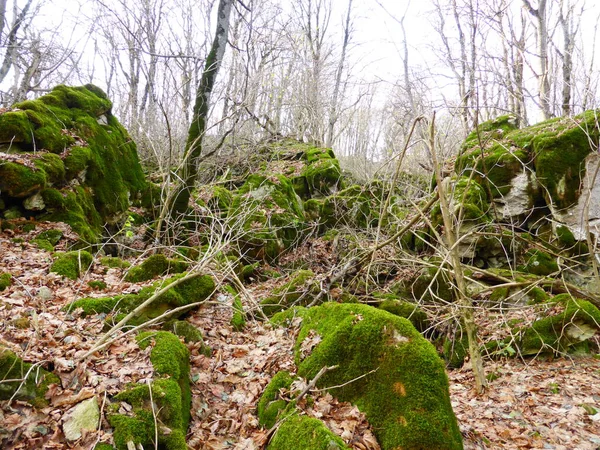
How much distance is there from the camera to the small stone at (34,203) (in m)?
6.66

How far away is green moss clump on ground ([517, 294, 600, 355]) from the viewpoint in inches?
196

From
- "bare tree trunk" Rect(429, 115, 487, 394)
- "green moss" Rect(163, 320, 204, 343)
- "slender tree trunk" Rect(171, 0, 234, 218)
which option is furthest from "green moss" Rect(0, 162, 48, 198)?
"bare tree trunk" Rect(429, 115, 487, 394)

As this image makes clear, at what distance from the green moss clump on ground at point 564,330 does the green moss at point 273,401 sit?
388cm

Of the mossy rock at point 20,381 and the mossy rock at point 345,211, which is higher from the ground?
the mossy rock at point 345,211

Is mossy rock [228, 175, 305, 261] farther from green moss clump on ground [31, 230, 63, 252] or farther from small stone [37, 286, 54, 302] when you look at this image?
small stone [37, 286, 54, 302]

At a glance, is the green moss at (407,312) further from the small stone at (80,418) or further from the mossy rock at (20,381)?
the mossy rock at (20,381)

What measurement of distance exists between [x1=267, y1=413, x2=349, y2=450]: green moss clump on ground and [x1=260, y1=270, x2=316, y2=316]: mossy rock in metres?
3.23

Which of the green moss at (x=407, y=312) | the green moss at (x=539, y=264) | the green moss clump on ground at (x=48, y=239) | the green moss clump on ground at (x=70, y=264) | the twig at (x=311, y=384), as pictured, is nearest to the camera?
the twig at (x=311, y=384)

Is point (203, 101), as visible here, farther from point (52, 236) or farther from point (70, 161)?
point (52, 236)

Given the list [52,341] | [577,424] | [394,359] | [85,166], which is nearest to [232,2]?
[85,166]

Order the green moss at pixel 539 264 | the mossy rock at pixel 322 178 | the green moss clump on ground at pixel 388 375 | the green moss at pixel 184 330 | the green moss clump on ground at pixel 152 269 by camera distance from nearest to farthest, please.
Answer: the green moss clump on ground at pixel 388 375
the green moss at pixel 184 330
the green moss clump on ground at pixel 152 269
the green moss at pixel 539 264
the mossy rock at pixel 322 178

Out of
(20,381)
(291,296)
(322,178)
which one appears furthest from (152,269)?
(322,178)

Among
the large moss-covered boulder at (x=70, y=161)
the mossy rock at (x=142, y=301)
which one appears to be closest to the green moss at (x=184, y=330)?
the mossy rock at (x=142, y=301)

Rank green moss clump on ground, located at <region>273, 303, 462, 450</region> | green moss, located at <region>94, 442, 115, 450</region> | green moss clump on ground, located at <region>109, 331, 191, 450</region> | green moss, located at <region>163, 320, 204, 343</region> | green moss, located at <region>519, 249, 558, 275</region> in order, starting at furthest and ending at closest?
green moss, located at <region>519, 249, 558, 275</region> < green moss, located at <region>163, 320, 204, 343</region> < green moss clump on ground, located at <region>273, 303, 462, 450</region> < green moss clump on ground, located at <region>109, 331, 191, 450</region> < green moss, located at <region>94, 442, 115, 450</region>
